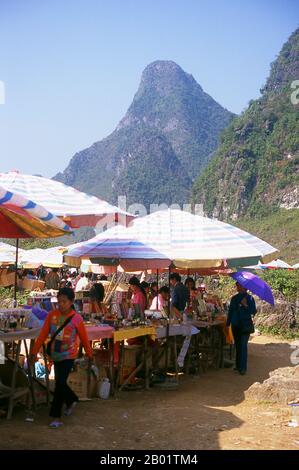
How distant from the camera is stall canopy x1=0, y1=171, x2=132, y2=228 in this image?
7488 mm

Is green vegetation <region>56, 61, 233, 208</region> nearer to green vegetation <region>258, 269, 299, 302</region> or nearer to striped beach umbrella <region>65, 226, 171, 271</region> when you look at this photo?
green vegetation <region>258, 269, 299, 302</region>

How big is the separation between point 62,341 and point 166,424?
1.35m

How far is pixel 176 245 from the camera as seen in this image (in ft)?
26.4

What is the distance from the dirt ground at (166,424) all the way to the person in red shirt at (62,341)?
267 mm

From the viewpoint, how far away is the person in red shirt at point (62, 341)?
5.61 m

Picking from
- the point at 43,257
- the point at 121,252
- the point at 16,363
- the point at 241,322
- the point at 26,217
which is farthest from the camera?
the point at 43,257

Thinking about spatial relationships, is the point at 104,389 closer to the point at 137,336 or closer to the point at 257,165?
the point at 137,336

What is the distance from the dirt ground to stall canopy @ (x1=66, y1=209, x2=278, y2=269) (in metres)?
1.72

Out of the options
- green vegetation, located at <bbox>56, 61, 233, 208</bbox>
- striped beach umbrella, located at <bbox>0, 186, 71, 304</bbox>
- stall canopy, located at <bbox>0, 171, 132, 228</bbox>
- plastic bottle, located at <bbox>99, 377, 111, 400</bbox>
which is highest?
green vegetation, located at <bbox>56, 61, 233, 208</bbox>

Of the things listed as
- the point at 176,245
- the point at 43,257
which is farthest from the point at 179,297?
the point at 43,257

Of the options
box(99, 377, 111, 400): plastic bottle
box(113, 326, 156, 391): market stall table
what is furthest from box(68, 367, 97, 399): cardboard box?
box(113, 326, 156, 391): market stall table
